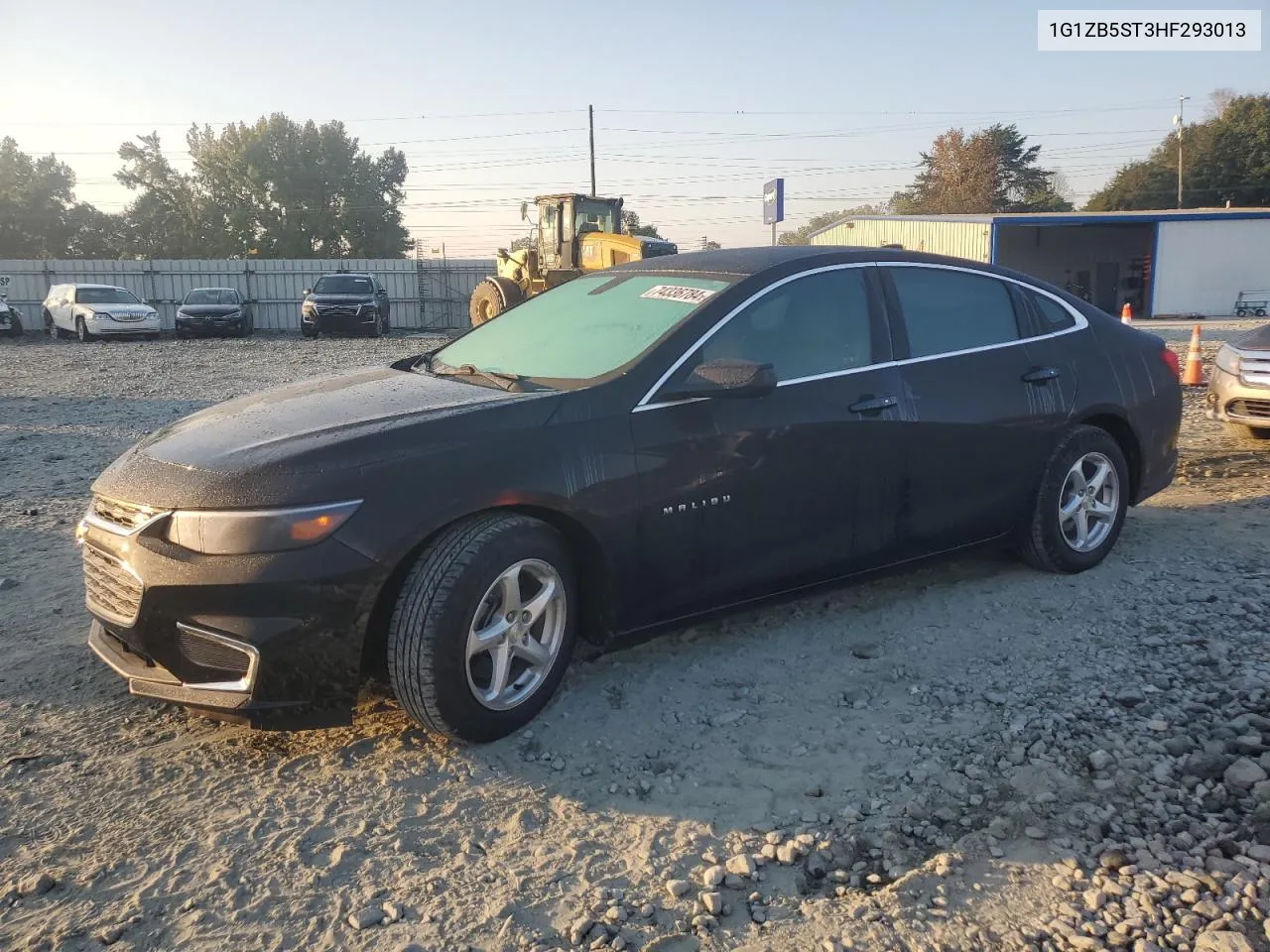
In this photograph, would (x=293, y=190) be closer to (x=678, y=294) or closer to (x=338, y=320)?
(x=338, y=320)

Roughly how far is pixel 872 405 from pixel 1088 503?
1.54 meters

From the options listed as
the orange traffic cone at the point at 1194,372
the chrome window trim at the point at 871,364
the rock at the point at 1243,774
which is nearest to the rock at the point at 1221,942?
the rock at the point at 1243,774

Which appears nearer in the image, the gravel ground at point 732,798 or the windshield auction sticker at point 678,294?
the gravel ground at point 732,798

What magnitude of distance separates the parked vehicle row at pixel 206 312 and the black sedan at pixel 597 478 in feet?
72.2

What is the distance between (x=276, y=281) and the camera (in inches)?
1316

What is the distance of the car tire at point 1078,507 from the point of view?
15.6 feet

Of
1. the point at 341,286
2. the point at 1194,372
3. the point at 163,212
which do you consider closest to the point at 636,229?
the point at 341,286

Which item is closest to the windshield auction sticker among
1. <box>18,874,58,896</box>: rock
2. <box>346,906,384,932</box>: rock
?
<box>346,906,384,932</box>: rock

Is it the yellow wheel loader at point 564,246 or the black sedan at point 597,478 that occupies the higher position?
the yellow wheel loader at point 564,246

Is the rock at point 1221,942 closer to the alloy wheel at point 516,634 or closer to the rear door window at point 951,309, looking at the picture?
the alloy wheel at point 516,634

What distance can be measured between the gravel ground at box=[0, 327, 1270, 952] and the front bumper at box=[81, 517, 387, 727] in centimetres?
27

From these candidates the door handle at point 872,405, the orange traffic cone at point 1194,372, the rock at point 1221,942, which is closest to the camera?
the rock at point 1221,942

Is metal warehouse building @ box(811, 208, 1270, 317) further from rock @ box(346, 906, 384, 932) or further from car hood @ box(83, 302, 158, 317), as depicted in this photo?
rock @ box(346, 906, 384, 932)

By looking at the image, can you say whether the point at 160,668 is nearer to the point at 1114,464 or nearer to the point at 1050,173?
the point at 1114,464
